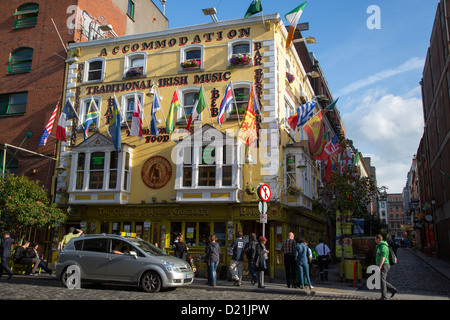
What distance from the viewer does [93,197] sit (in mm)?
19531

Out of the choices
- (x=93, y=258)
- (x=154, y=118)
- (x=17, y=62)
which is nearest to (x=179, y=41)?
(x=154, y=118)

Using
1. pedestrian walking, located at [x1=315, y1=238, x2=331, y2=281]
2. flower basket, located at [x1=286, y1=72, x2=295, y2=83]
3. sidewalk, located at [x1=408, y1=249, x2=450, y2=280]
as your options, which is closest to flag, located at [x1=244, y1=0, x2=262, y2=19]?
flower basket, located at [x1=286, y1=72, x2=295, y2=83]

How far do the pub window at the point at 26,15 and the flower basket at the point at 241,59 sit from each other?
13.4 meters

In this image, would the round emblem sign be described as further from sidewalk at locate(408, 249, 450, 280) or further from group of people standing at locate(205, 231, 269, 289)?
sidewalk at locate(408, 249, 450, 280)

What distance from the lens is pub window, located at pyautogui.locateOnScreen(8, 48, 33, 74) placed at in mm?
23766

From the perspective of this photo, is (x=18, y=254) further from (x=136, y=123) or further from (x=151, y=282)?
(x=151, y=282)

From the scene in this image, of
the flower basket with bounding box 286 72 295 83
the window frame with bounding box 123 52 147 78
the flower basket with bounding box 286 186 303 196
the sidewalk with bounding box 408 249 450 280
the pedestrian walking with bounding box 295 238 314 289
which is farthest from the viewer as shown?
the window frame with bounding box 123 52 147 78

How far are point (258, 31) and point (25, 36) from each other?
47.9ft

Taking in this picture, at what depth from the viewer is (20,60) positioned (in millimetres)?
23875

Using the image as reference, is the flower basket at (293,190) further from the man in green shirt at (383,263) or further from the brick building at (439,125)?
the brick building at (439,125)

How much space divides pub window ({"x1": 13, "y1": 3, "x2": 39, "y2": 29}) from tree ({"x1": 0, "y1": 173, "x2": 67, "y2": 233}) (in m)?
11.4

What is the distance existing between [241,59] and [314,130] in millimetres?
5015

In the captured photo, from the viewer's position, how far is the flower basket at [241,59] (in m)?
19.4

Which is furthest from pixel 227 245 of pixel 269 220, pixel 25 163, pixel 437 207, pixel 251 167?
pixel 437 207
